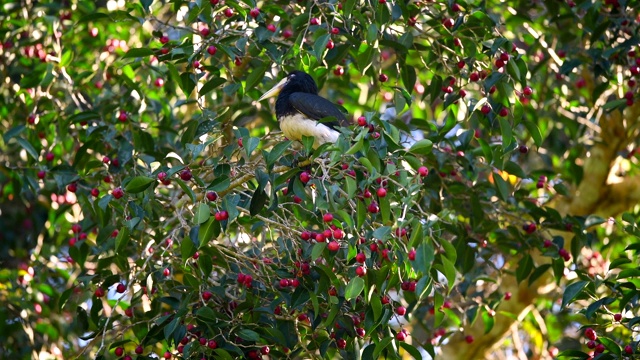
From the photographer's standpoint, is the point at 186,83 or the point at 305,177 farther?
the point at 186,83

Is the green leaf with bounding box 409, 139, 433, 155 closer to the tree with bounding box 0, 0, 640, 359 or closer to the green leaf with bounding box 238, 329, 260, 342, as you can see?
the tree with bounding box 0, 0, 640, 359

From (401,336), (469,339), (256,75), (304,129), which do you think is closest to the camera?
(401,336)

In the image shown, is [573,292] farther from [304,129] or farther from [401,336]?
[304,129]

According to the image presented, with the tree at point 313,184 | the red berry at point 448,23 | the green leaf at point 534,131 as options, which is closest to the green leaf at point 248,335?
the tree at point 313,184

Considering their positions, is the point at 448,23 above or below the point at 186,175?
above

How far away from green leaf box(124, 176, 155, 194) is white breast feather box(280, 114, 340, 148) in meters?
1.05

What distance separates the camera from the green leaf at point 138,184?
2.88 meters

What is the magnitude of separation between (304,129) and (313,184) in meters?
0.69

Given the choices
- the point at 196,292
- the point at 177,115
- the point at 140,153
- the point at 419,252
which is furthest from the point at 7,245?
the point at 419,252

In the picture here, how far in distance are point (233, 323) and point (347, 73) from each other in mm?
1801

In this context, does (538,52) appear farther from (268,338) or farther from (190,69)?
(268,338)

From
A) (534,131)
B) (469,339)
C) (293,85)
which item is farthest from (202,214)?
(469,339)

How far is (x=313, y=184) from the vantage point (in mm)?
3188

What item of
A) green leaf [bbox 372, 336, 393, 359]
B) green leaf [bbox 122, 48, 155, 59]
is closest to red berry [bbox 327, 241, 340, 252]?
green leaf [bbox 372, 336, 393, 359]
